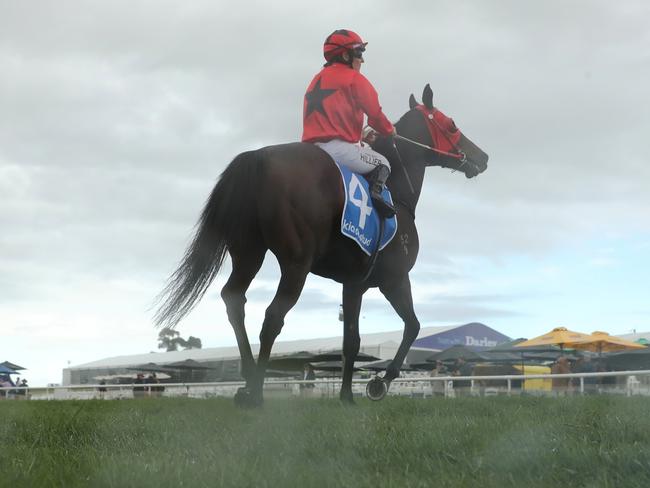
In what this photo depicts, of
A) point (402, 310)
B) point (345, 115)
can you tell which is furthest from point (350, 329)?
point (345, 115)

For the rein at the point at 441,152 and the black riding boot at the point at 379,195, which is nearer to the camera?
the black riding boot at the point at 379,195

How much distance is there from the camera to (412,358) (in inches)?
1596

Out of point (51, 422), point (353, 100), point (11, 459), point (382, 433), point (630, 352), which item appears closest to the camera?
point (11, 459)

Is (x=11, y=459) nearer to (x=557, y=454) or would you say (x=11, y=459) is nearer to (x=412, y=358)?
(x=557, y=454)

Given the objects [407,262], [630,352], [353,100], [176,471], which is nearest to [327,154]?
[353,100]

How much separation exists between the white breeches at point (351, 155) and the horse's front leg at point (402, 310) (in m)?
1.21

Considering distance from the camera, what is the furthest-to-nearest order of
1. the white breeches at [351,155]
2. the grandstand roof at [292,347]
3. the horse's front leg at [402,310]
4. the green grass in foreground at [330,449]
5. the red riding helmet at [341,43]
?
the grandstand roof at [292,347] → the horse's front leg at [402,310] → the red riding helmet at [341,43] → the white breeches at [351,155] → the green grass in foreground at [330,449]

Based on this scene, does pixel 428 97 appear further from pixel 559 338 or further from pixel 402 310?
pixel 559 338

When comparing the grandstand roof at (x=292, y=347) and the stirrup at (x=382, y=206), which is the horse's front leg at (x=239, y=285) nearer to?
the stirrup at (x=382, y=206)

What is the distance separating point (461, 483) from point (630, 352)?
2027 centimetres

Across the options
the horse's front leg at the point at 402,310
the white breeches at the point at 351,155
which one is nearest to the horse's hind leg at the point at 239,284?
the white breeches at the point at 351,155

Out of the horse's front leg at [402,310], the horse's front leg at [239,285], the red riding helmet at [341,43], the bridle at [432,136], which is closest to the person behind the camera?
the horse's front leg at [239,285]

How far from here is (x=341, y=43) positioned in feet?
22.1

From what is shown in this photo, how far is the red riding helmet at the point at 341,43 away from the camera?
265 inches
